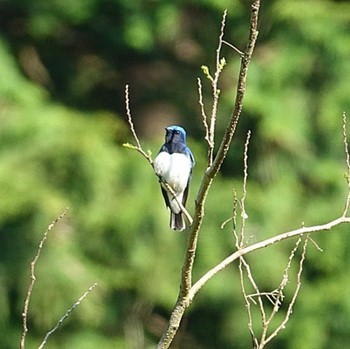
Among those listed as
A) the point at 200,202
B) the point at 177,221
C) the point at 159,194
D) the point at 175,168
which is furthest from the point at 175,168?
the point at 159,194

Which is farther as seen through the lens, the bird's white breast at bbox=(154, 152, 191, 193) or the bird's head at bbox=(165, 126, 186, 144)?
the bird's head at bbox=(165, 126, 186, 144)

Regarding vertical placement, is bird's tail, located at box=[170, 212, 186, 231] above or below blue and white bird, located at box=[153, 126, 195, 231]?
below

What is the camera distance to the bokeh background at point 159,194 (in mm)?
7691

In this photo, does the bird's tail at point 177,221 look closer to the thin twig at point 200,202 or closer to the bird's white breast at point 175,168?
the bird's white breast at point 175,168

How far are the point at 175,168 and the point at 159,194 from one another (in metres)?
2.77

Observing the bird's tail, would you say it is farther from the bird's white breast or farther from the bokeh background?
the bokeh background

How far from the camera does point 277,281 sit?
25.7 ft

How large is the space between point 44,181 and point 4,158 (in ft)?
0.89

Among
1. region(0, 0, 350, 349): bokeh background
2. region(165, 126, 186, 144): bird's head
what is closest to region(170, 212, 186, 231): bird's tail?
region(165, 126, 186, 144): bird's head

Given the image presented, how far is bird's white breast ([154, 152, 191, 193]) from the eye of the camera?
193 inches

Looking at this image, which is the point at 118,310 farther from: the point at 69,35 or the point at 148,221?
the point at 69,35

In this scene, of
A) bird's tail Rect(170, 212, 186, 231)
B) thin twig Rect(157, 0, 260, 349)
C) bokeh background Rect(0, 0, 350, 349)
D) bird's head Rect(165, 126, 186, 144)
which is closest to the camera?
thin twig Rect(157, 0, 260, 349)

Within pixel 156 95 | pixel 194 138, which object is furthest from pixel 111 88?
pixel 194 138

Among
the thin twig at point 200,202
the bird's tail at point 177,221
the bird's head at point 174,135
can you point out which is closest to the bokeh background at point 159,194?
the bird's head at point 174,135
